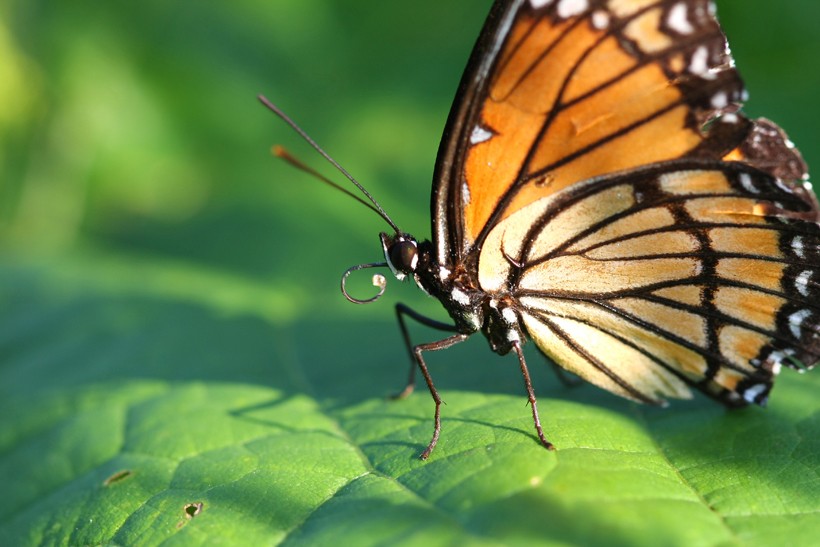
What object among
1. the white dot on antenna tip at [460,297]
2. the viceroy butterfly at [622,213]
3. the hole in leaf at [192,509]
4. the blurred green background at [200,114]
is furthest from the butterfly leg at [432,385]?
the blurred green background at [200,114]

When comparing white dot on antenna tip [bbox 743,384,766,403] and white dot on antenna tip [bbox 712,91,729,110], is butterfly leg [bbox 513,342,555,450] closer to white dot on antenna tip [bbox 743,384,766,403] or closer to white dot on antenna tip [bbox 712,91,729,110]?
white dot on antenna tip [bbox 743,384,766,403]

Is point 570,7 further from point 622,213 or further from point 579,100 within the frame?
point 622,213

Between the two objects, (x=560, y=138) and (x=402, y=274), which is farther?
(x=402, y=274)

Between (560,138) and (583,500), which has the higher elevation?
(560,138)

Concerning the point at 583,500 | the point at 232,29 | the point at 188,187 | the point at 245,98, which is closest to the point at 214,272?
the point at 188,187

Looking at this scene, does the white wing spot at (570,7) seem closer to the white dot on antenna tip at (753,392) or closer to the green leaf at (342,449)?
the green leaf at (342,449)

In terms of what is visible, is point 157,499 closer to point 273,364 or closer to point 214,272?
point 273,364

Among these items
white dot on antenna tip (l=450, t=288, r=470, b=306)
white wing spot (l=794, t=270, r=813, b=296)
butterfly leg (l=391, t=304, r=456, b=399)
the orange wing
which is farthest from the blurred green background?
white wing spot (l=794, t=270, r=813, b=296)
